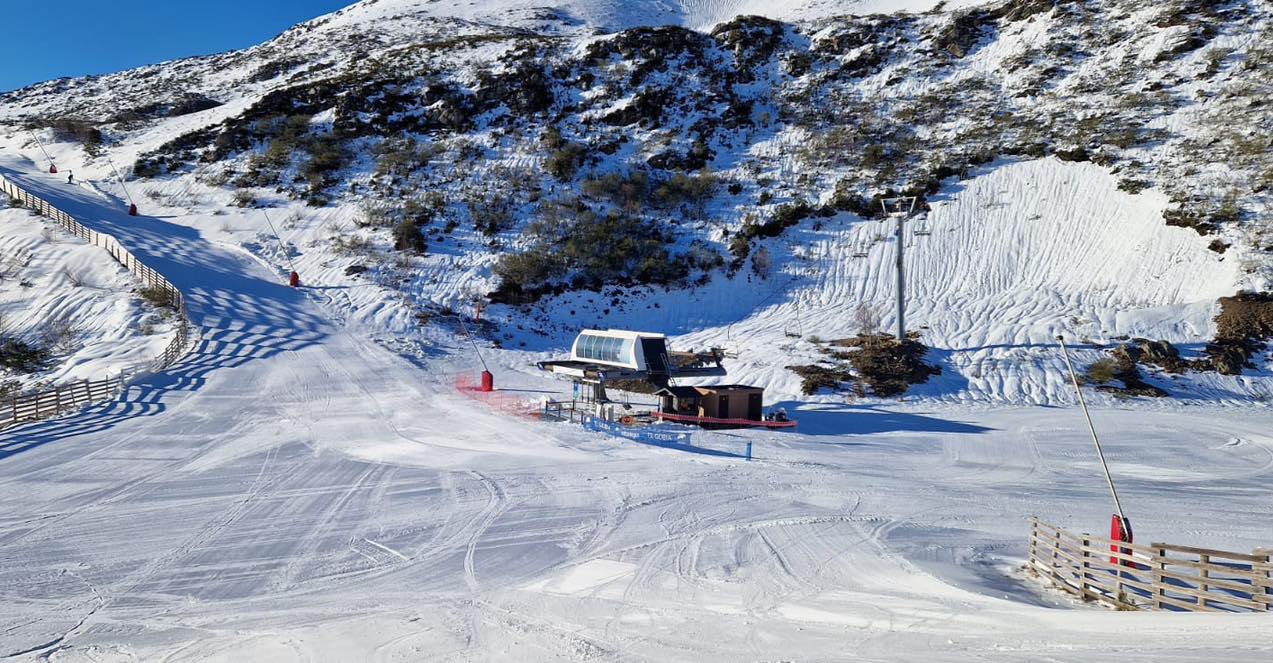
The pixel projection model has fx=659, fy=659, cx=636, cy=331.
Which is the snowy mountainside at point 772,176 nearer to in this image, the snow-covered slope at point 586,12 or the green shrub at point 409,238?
the green shrub at point 409,238

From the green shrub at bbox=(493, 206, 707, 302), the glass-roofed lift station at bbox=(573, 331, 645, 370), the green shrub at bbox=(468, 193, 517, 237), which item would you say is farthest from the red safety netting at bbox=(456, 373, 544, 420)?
the green shrub at bbox=(468, 193, 517, 237)

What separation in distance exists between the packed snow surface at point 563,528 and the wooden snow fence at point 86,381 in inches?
44.6

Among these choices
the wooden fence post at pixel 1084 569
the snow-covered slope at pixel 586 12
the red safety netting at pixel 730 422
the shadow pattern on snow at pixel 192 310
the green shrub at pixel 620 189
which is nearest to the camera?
the wooden fence post at pixel 1084 569

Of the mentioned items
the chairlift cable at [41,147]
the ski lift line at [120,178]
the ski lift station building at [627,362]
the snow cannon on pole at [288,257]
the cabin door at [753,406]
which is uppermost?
the chairlift cable at [41,147]

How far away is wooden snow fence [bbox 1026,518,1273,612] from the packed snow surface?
478 mm

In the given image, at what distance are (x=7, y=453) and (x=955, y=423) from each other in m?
26.7

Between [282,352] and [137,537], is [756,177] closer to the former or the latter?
[282,352]

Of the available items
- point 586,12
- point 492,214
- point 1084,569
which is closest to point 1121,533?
point 1084,569

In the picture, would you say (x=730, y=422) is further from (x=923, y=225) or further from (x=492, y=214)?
(x=492, y=214)

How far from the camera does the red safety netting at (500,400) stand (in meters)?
22.2

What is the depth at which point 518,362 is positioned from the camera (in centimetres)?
3231

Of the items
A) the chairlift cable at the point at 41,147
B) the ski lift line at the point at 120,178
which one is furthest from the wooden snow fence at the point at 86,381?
the chairlift cable at the point at 41,147

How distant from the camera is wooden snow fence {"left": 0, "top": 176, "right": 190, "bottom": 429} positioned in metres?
19.2

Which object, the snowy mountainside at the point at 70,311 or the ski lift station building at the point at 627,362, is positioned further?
the snowy mountainside at the point at 70,311
